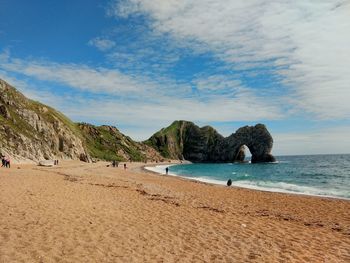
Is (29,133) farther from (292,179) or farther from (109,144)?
(109,144)

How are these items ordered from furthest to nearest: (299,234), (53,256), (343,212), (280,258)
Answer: (343,212), (299,234), (280,258), (53,256)

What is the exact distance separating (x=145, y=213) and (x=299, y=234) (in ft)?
25.4

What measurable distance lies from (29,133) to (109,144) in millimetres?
97859

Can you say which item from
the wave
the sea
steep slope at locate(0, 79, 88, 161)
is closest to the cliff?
steep slope at locate(0, 79, 88, 161)

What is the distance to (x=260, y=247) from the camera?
38.8 ft

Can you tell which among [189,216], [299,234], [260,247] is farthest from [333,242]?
[189,216]

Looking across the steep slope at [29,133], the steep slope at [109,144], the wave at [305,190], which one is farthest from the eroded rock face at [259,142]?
the wave at [305,190]

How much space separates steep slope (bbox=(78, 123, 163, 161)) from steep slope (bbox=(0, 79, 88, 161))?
142 ft

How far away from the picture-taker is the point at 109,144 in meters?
175

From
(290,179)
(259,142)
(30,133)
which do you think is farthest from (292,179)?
(259,142)

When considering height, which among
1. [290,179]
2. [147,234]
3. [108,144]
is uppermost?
[108,144]

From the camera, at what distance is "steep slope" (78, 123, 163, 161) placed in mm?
158212

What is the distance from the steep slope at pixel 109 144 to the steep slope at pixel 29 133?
4342 centimetres

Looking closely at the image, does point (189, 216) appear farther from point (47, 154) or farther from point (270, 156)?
point (270, 156)
